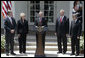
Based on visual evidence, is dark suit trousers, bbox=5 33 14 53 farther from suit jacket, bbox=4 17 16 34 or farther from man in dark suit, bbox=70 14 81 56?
man in dark suit, bbox=70 14 81 56

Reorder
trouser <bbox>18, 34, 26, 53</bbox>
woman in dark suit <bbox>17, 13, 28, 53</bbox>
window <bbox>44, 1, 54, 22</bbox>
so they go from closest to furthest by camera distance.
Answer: woman in dark suit <bbox>17, 13, 28, 53</bbox>, trouser <bbox>18, 34, 26, 53</bbox>, window <bbox>44, 1, 54, 22</bbox>

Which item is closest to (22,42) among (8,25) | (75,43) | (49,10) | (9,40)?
(9,40)

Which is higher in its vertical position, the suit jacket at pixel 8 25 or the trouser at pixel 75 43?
the suit jacket at pixel 8 25

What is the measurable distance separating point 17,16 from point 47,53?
6203 mm

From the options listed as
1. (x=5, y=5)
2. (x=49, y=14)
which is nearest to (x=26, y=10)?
(x=49, y=14)

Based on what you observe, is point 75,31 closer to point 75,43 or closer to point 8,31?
point 75,43

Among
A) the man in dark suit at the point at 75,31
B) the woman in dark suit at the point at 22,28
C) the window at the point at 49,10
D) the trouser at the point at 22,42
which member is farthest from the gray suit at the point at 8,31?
the window at the point at 49,10

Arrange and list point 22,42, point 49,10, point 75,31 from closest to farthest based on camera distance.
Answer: point 75,31
point 22,42
point 49,10

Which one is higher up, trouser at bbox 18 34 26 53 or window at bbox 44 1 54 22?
window at bbox 44 1 54 22

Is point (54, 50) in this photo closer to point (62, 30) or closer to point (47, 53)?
point (47, 53)

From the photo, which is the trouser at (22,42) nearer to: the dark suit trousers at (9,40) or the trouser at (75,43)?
the dark suit trousers at (9,40)

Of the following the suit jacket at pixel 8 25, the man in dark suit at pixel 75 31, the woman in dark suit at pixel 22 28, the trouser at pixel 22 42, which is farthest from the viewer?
the trouser at pixel 22 42

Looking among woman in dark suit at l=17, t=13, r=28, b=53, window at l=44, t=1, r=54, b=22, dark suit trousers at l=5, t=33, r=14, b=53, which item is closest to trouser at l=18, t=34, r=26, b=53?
woman in dark suit at l=17, t=13, r=28, b=53

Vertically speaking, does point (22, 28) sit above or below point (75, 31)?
above
